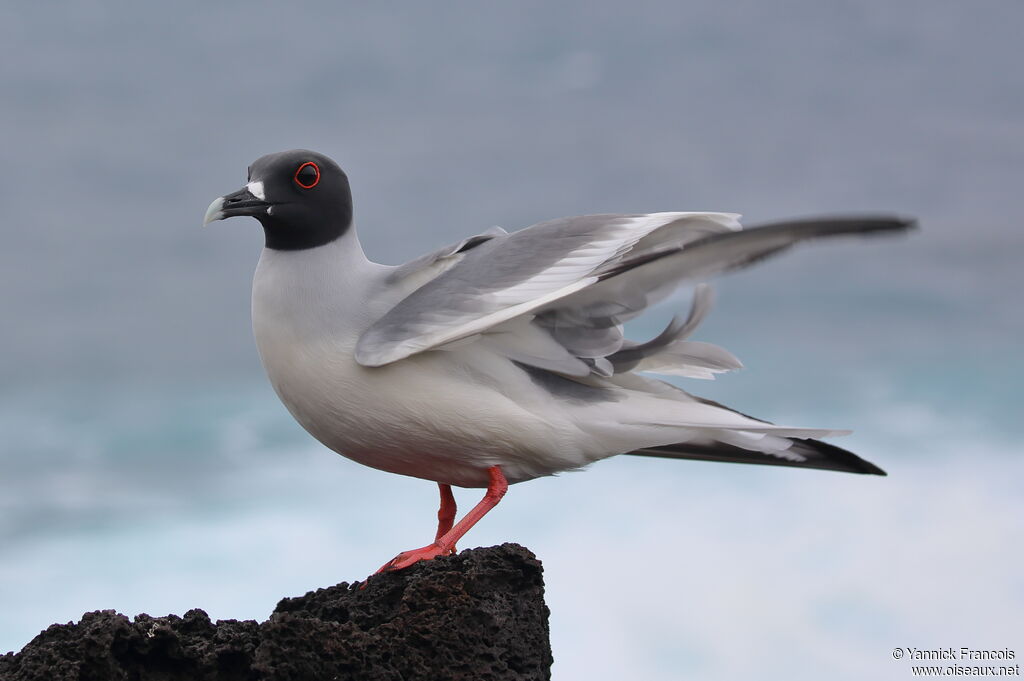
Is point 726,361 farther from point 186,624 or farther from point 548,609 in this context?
point 186,624

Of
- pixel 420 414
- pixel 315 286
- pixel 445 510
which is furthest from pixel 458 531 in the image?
pixel 315 286

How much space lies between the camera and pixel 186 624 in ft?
16.5

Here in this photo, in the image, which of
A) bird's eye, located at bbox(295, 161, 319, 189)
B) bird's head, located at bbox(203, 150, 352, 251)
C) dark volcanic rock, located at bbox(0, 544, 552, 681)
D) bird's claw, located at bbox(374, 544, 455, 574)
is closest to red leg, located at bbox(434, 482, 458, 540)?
bird's claw, located at bbox(374, 544, 455, 574)

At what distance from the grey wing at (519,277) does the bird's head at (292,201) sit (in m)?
0.57

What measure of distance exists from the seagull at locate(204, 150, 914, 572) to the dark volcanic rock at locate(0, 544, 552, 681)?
30 centimetres

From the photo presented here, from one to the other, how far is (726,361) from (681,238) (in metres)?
0.97

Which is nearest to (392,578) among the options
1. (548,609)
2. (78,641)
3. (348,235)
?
(548,609)

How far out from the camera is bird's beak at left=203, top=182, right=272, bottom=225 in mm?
5312

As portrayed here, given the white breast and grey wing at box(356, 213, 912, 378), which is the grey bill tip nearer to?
the white breast

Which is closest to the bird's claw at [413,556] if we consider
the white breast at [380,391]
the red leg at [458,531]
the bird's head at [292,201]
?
the red leg at [458,531]

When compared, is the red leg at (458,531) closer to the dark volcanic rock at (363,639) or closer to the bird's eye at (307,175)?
the dark volcanic rock at (363,639)

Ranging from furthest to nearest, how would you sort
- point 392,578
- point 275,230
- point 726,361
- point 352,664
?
point 726,361, point 275,230, point 392,578, point 352,664

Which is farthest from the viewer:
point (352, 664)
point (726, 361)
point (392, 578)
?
point (726, 361)

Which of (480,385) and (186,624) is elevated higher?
(480,385)
